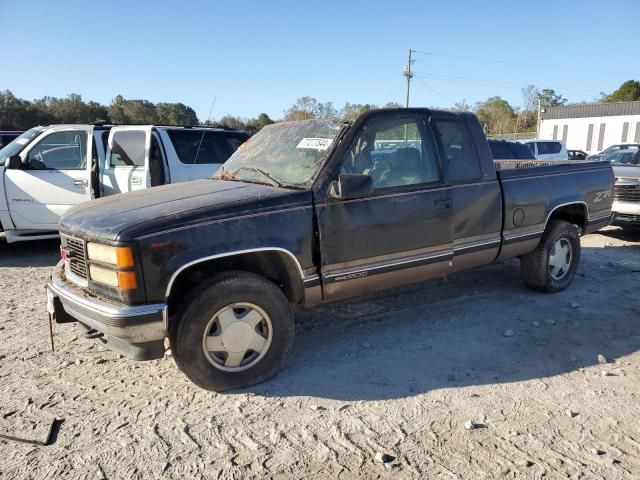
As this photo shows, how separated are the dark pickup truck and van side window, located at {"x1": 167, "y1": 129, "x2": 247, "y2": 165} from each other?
3495 mm

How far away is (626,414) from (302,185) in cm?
268

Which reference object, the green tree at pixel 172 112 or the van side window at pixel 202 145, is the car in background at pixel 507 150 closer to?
the van side window at pixel 202 145

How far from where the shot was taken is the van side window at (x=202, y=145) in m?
7.80

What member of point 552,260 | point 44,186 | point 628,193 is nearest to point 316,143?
point 552,260

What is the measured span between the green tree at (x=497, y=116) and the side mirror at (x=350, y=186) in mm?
54581

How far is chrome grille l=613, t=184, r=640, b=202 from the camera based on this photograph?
835 centimetres

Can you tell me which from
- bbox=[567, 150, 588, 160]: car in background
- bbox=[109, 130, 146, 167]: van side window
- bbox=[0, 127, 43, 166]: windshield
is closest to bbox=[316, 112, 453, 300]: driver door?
bbox=[109, 130, 146, 167]: van side window

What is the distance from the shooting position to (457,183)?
169 inches

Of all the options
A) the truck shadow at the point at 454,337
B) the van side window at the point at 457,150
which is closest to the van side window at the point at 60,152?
the truck shadow at the point at 454,337

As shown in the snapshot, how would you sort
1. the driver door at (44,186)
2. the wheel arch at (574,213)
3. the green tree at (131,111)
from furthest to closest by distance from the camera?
the green tree at (131,111) → the driver door at (44,186) → the wheel arch at (574,213)

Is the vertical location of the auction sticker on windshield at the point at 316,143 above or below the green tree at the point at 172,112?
below

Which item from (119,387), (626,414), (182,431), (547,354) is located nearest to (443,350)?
(547,354)

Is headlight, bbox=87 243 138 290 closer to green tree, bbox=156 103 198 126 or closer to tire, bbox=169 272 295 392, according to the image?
tire, bbox=169 272 295 392

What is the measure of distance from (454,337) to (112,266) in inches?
113
